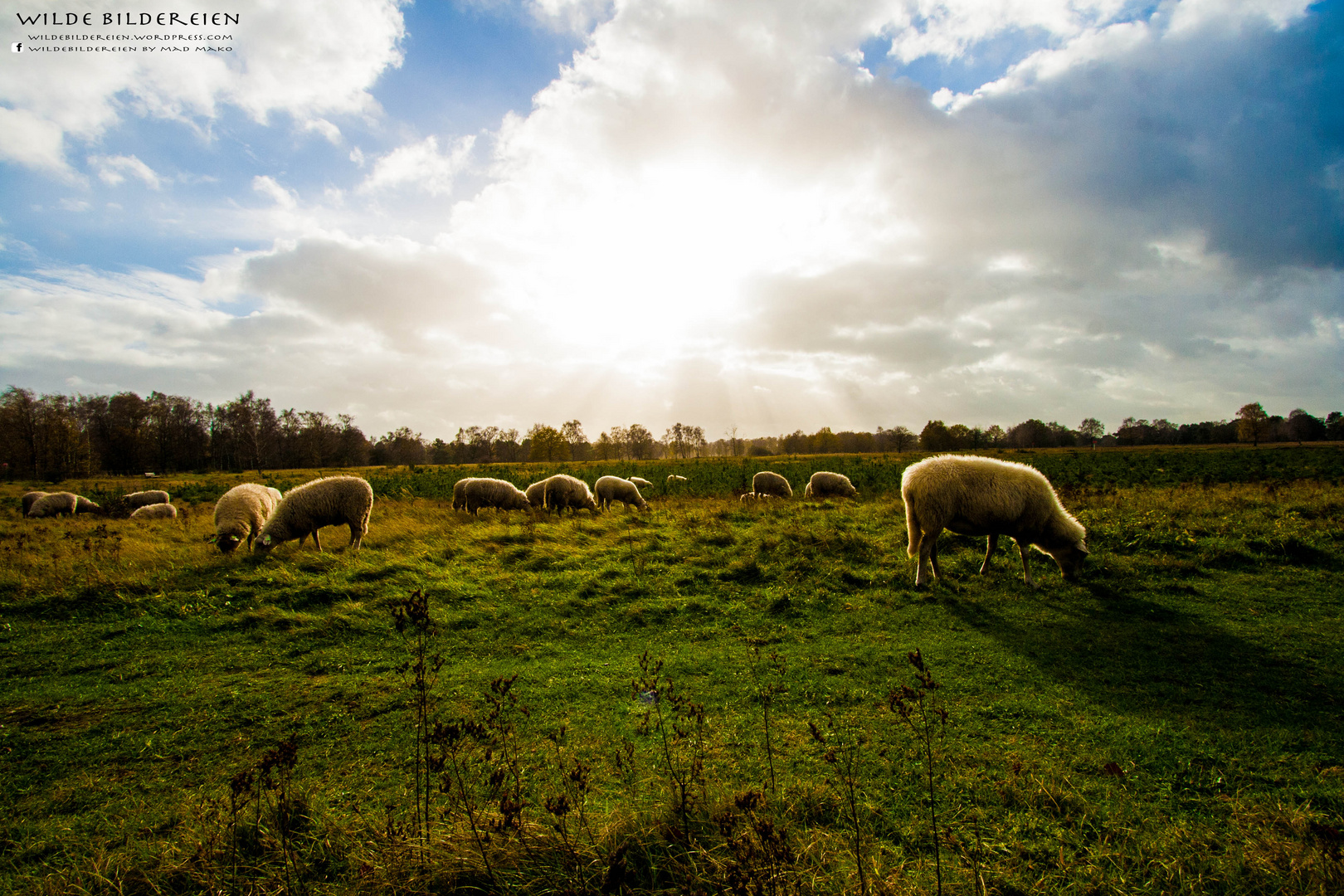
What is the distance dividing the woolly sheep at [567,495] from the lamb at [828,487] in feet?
33.8

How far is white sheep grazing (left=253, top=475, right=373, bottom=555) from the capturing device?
12.2m

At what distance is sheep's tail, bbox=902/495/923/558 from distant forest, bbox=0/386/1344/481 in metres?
87.1

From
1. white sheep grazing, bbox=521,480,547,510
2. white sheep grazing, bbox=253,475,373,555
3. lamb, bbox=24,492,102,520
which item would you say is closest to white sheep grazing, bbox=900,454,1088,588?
white sheep grazing, bbox=253,475,373,555

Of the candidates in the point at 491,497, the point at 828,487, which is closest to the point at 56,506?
the point at 491,497

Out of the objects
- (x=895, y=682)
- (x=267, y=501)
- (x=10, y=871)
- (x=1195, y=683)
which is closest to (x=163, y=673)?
(x=10, y=871)

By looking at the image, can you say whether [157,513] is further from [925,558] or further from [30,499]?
[925,558]

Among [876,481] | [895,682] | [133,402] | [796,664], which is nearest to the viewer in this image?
[895,682]

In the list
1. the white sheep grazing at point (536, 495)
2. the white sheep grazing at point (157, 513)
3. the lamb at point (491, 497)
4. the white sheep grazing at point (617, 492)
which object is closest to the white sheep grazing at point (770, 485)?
the white sheep grazing at point (617, 492)

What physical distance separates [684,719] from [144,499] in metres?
35.3

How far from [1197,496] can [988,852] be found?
18351 mm

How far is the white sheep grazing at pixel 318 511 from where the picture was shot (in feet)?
40.0

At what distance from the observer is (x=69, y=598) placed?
8430mm

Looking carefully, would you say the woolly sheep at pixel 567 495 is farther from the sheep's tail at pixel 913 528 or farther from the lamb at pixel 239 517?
the sheep's tail at pixel 913 528

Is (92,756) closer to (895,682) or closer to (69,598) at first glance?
(69,598)
